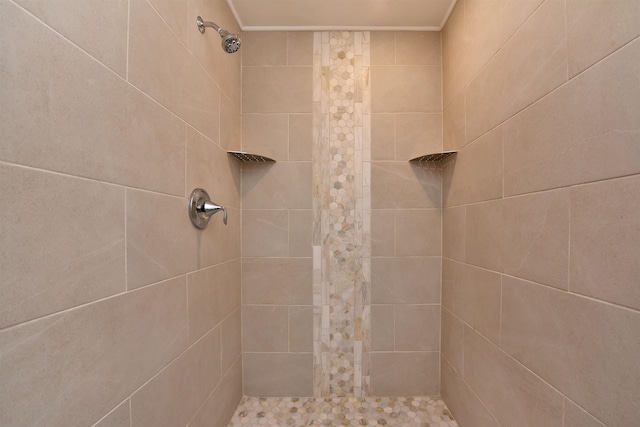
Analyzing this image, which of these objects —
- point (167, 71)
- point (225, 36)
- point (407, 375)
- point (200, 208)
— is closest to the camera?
point (167, 71)

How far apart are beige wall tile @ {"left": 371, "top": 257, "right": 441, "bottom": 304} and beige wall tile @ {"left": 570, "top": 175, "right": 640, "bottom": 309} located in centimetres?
97

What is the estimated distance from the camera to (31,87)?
0.52 meters

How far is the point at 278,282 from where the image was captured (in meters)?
1.73

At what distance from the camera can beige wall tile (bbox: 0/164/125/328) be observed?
1.58ft

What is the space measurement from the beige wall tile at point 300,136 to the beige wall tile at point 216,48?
1.09 ft

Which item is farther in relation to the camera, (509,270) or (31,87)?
(509,270)

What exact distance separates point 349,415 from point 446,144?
1.52m

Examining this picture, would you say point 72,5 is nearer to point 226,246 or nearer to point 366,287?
point 226,246

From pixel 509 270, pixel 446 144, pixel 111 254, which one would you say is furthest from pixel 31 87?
pixel 446 144

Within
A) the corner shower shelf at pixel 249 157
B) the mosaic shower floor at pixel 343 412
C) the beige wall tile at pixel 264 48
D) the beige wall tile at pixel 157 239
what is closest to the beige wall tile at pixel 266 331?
the mosaic shower floor at pixel 343 412

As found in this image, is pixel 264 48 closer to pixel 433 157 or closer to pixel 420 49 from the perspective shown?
pixel 420 49

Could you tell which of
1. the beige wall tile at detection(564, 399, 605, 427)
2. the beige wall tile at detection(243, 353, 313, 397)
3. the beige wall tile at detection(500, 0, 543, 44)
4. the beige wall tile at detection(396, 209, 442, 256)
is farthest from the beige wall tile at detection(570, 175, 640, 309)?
the beige wall tile at detection(243, 353, 313, 397)

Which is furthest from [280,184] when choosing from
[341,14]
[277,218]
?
[341,14]

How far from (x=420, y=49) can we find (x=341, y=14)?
488mm
